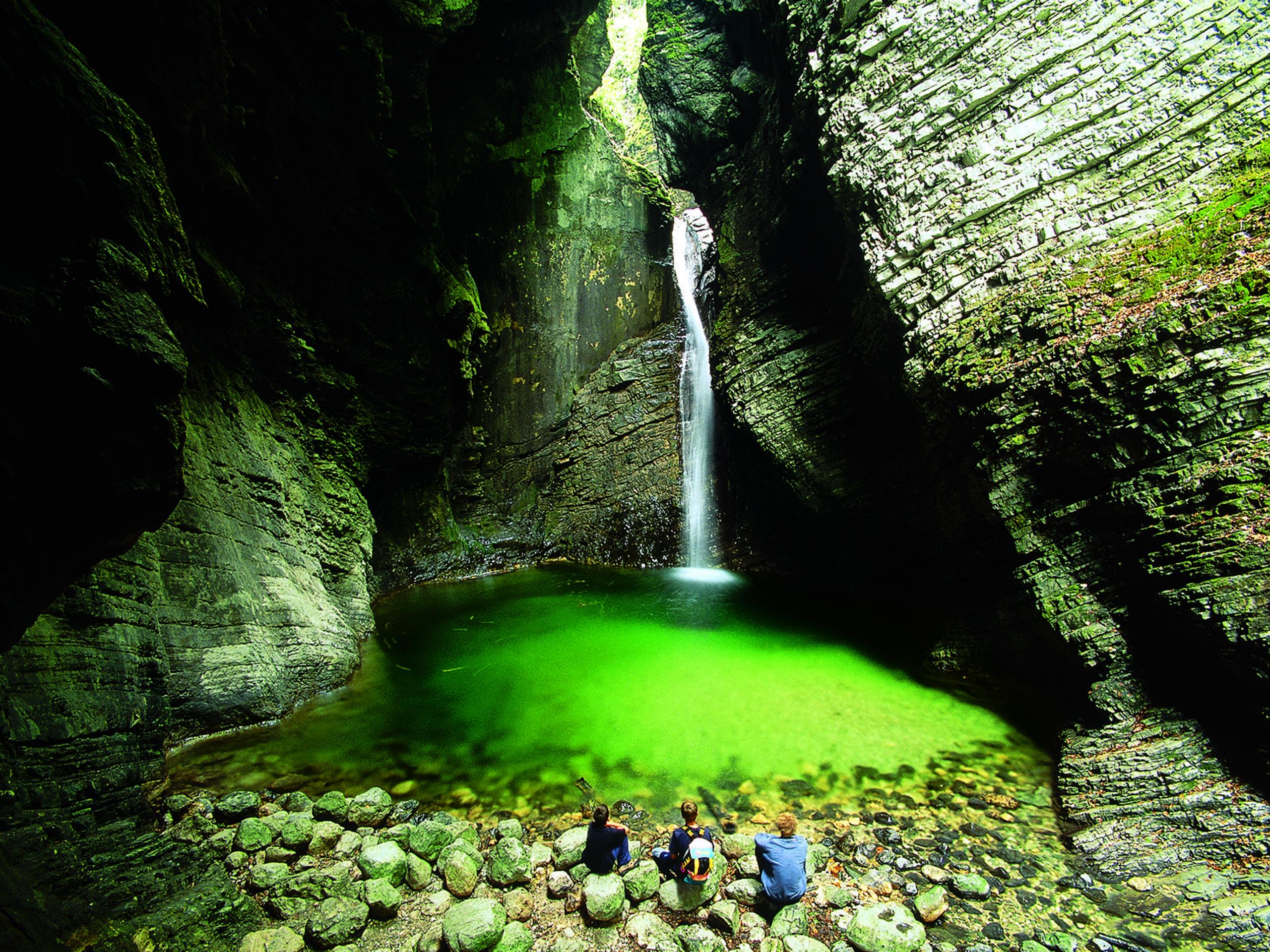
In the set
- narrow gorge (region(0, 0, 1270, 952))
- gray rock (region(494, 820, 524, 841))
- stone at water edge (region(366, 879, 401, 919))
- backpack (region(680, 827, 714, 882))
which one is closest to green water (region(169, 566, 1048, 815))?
narrow gorge (region(0, 0, 1270, 952))

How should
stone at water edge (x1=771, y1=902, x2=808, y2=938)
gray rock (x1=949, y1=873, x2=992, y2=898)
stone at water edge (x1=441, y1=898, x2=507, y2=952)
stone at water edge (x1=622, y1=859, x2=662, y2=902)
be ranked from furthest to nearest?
gray rock (x1=949, y1=873, x2=992, y2=898) < stone at water edge (x1=622, y1=859, x2=662, y2=902) < stone at water edge (x1=771, y1=902, x2=808, y2=938) < stone at water edge (x1=441, y1=898, x2=507, y2=952)

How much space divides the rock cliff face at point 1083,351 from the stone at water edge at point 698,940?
8.91ft

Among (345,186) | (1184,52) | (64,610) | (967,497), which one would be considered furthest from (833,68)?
(64,610)

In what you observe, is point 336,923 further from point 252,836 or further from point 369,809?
point 369,809

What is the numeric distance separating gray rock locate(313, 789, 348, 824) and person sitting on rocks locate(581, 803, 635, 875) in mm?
1824

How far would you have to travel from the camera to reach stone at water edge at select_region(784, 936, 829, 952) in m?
3.06

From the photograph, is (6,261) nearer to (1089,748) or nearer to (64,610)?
(64,610)

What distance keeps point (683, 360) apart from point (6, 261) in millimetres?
13781

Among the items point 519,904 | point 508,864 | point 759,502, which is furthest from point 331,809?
point 759,502

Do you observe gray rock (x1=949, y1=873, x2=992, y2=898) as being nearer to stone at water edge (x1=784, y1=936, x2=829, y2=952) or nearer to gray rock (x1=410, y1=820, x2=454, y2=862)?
stone at water edge (x1=784, y1=936, x2=829, y2=952)

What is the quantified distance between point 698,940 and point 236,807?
321cm

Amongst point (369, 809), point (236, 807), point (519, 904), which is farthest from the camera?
point (369, 809)

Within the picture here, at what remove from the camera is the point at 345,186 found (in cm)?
836

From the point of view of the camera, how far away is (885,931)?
314 centimetres
